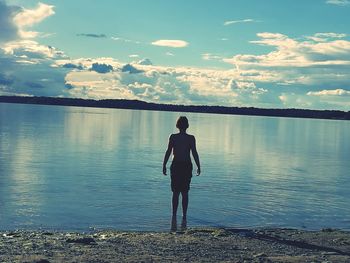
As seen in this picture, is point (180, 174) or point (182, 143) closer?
point (182, 143)

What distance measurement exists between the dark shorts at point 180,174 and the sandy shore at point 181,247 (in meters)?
1.06

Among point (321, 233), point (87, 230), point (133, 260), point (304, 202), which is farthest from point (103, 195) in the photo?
point (133, 260)

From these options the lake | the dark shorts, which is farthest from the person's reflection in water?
the lake

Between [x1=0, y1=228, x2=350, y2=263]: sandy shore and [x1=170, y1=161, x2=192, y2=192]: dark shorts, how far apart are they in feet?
3.48

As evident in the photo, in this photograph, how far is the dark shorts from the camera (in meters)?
12.5

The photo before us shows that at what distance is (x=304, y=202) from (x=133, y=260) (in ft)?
36.4

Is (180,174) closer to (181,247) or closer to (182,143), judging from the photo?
(182,143)

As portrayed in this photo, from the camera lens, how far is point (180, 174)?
41.2ft

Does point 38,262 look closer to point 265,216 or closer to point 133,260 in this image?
point 133,260

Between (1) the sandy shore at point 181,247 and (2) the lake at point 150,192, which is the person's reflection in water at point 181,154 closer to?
(1) the sandy shore at point 181,247

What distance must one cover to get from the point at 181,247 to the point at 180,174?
258cm

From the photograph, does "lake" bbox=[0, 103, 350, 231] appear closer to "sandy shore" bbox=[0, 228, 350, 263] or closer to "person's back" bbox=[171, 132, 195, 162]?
"sandy shore" bbox=[0, 228, 350, 263]

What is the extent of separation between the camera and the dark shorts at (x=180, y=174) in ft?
41.0

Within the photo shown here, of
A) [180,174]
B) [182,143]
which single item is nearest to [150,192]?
[180,174]
